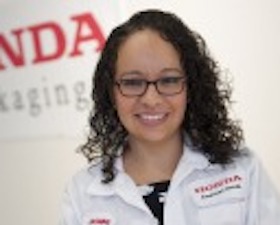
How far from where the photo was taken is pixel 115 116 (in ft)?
4.72

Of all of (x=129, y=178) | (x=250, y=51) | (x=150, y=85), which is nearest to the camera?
(x=150, y=85)

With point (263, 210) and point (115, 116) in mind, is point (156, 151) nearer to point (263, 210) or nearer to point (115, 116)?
point (115, 116)

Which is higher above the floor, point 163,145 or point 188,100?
point 188,100

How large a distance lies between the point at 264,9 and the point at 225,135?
755mm

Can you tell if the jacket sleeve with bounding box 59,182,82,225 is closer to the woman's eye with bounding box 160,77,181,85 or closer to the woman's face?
the woman's face

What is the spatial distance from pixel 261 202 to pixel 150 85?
405 mm

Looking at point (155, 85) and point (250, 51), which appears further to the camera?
point (250, 51)

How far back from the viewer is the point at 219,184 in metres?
1.33

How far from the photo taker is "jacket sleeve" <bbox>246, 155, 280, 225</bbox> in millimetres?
1278

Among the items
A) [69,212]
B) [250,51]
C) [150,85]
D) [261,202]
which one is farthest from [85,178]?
[250,51]

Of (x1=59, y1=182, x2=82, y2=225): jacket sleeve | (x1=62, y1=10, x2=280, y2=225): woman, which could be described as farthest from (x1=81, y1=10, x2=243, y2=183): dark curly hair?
(x1=59, y1=182, x2=82, y2=225): jacket sleeve

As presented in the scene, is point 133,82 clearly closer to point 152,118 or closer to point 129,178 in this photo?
point 152,118

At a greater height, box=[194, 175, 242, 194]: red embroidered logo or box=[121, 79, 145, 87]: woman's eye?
box=[121, 79, 145, 87]: woman's eye

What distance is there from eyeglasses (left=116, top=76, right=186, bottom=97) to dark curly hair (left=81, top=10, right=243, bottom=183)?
0.21 ft
